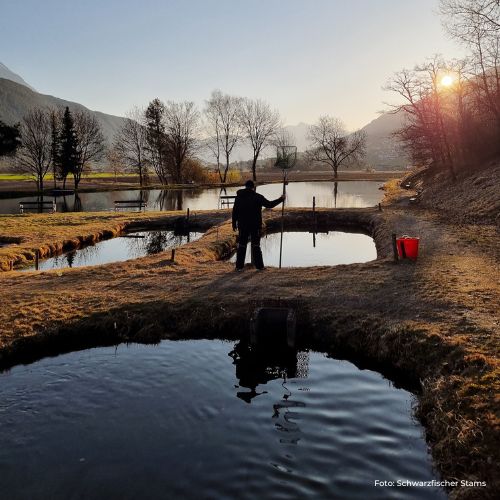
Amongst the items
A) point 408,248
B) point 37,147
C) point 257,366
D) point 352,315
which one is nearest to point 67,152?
point 37,147

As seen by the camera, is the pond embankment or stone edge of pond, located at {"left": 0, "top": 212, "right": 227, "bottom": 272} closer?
the pond embankment

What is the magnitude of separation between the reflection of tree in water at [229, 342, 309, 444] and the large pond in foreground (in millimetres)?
36

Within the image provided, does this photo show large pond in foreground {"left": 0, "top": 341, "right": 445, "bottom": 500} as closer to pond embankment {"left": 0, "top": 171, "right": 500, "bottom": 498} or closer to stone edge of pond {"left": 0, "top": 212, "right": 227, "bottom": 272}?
pond embankment {"left": 0, "top": 171, "right": 500, "bottom": 498}

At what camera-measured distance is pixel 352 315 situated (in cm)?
1121

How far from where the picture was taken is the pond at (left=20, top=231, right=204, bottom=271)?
22.8 meters

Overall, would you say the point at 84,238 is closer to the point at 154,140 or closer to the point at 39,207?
the point at 39,207

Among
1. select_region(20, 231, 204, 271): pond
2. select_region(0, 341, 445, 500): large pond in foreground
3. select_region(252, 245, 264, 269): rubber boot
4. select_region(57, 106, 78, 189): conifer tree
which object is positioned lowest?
select_region(0, 341, 445, 500): large pond in foreground

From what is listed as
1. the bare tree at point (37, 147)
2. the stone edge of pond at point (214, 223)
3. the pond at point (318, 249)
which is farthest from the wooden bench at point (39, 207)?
the pond at point (318, 249)

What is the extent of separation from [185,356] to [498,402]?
6.26 m

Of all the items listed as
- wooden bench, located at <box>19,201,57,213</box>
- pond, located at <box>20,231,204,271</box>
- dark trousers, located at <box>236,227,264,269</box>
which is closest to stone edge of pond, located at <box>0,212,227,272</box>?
pond, located at <box>20,231,204,271</box>

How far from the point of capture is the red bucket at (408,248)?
633 inches

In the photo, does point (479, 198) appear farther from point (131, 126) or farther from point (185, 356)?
point (131, 126)

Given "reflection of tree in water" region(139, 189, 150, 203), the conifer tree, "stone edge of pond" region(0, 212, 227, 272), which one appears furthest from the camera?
the conifer tree

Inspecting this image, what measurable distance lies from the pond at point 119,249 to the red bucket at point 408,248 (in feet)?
44.0
